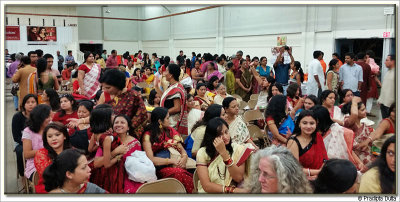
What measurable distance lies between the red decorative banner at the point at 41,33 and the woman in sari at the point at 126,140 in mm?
→ 14275

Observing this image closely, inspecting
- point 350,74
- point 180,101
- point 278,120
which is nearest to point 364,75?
point 350,74

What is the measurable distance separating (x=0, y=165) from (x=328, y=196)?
63.1 inches

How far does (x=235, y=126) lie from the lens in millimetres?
3143

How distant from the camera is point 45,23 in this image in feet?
56.2

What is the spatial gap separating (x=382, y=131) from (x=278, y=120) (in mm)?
1114

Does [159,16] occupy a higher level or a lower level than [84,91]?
higher

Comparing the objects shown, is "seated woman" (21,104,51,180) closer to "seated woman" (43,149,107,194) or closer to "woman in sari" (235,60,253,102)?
"seated woman" (43,149,107,194)

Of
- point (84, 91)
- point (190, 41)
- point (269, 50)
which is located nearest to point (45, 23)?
point (190, 41)

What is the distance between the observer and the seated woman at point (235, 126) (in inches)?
121

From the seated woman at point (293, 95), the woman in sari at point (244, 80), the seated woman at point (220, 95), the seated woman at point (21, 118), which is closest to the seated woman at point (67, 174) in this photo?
the seated woman at point (21, 118)

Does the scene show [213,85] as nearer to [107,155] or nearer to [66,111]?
[66,111]

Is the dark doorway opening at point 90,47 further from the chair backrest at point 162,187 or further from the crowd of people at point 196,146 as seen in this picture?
the chair backrest at point 162,187

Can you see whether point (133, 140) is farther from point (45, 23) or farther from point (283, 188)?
point (45, 23)

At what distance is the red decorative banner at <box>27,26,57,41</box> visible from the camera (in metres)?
14.9
